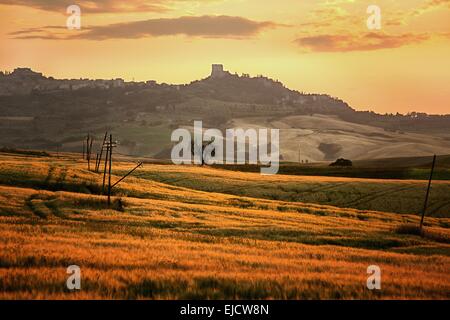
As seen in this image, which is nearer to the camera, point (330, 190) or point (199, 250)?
point (199, 250)

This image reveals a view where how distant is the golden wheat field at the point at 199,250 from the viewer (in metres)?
18.6

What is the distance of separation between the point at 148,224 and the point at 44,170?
4219cm

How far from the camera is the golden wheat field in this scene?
18.6 meters

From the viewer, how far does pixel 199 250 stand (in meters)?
31.4

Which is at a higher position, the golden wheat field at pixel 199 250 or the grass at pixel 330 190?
the golden wheat field at pixel 199 250

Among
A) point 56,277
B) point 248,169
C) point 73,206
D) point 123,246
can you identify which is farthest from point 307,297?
point 248,169

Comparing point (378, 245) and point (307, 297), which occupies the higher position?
point (307, 297)

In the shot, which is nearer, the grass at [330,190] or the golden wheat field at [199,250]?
the golden wheat field at [199,250]

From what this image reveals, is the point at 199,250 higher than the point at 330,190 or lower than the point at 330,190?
higher

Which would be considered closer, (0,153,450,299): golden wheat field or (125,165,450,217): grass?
(0,153,450,299): golden wheat field

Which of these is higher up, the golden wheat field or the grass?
the golden wheat field
